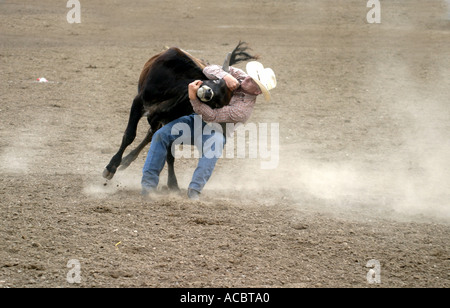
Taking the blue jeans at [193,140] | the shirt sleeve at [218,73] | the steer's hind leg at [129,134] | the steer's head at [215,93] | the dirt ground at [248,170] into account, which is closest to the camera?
the dirt ground at [248,170]

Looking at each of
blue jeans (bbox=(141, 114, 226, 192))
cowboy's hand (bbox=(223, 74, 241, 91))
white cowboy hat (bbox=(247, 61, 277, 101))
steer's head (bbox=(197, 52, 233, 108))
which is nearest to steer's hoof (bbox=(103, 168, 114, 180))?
blue jeans (bbox=(141, 114, 226, 192))

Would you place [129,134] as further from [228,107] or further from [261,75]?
[261,75]

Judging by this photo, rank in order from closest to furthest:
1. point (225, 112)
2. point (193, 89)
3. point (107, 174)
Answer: point (193, 89)
point (225, 112)
point (107, 174)

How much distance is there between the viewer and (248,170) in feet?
24.4

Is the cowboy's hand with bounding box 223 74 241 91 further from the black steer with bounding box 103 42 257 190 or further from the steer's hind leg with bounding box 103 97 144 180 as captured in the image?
the steer's hind leg with bounding box 103 97 144 180

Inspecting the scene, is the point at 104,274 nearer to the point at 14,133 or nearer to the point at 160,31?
the point at 14,133

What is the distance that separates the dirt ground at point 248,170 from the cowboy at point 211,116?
0.76 feet

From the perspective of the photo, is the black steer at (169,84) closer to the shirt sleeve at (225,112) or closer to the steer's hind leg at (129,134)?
the steer's hind leg at (129,134)

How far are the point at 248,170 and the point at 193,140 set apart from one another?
4.98ft

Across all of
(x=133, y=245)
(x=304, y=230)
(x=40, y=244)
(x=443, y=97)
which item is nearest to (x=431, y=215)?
(x=304, y=230)

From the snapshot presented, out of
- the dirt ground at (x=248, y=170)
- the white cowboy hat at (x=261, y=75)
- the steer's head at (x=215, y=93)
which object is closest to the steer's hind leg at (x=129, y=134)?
the dirt ground at (x=248, y=170)

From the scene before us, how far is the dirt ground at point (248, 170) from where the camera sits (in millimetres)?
4656

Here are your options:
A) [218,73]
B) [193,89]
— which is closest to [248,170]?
[218,73]

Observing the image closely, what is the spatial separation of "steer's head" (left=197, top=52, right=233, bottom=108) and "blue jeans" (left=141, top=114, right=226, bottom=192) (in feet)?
1.16
